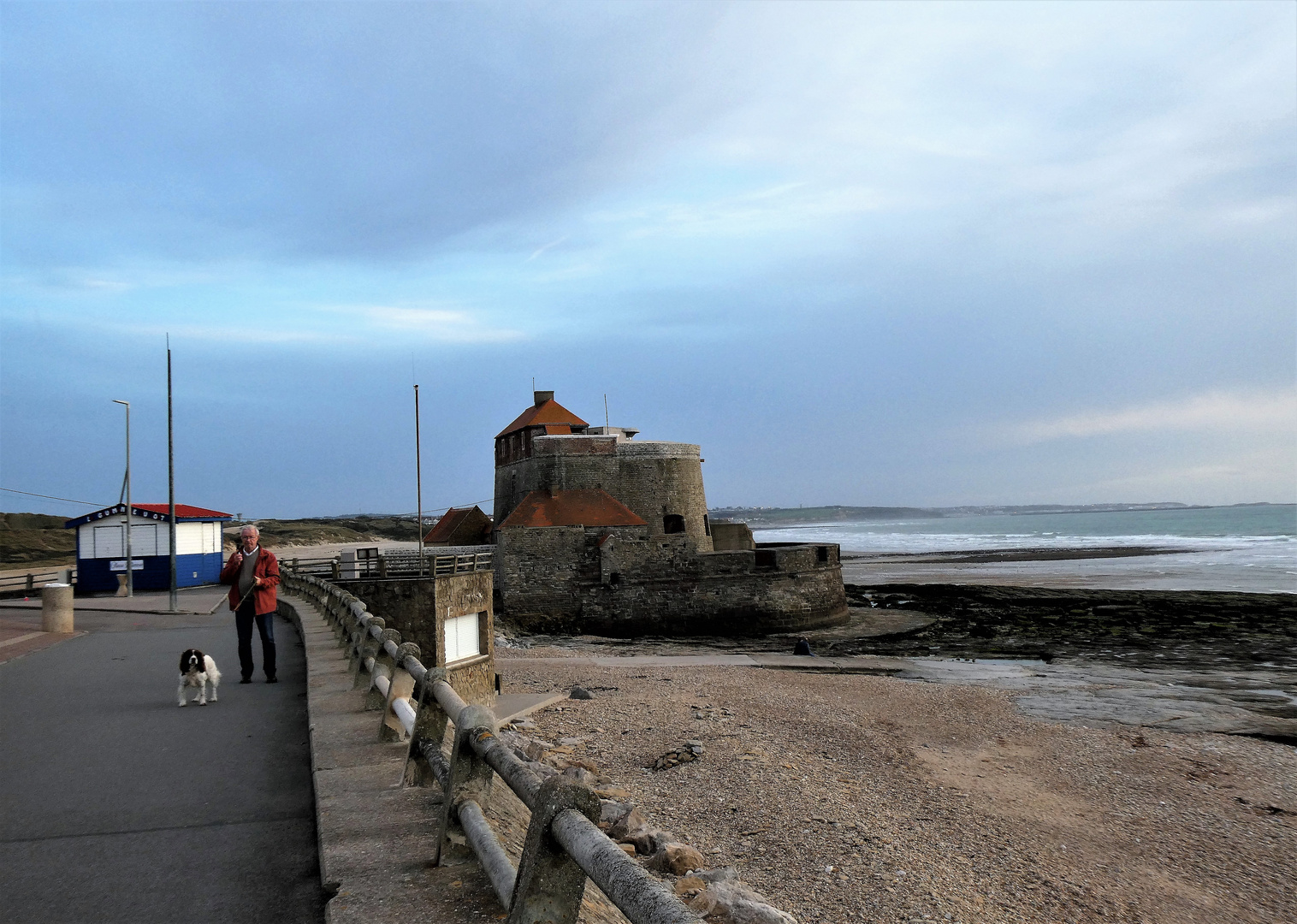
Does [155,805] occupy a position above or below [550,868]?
below

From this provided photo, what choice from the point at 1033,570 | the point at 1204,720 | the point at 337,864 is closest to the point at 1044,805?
the point at 1204,720

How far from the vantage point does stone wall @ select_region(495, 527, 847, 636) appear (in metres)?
29.0

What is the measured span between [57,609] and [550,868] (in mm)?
14398

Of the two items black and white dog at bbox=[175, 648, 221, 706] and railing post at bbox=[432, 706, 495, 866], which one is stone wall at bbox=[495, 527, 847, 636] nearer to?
black and white dog at bbox=[175, 648, 221, 706]

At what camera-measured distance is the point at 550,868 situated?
2436 millimetres

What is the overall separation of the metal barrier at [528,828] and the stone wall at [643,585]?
24.0m

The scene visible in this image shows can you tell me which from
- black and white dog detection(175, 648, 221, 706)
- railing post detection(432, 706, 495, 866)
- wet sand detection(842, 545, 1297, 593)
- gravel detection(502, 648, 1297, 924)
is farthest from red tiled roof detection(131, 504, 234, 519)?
wet sand detection(842, 545, 1297, 593)

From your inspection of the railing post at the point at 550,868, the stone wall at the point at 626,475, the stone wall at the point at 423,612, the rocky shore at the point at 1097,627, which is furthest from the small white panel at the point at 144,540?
the railing post at the point at 550,868

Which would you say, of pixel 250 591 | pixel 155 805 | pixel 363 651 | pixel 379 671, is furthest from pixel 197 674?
pixel 155 805

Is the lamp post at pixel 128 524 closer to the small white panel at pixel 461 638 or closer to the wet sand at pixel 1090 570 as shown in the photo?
the small white panel at pixel 461 638

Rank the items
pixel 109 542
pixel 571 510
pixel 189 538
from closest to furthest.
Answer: pixel 109 542, pixel 189 538, pixel 571 510

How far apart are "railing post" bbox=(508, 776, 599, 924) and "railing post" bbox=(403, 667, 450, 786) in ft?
5.98

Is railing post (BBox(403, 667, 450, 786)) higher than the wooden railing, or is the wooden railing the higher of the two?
the wooden railing

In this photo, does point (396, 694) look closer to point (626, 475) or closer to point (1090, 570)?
point (626, 475)
